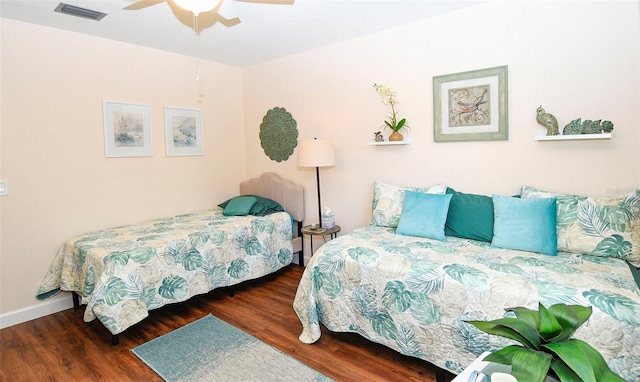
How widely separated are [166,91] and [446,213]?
10.3 ft

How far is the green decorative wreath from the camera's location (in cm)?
429

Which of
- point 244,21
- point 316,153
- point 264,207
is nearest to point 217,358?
point 264,207

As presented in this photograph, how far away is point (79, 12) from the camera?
284cm

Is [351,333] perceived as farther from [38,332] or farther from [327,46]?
[327,46]

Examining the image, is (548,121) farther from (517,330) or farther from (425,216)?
(517,330)

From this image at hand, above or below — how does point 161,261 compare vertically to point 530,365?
below

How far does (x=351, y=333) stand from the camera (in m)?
2.74

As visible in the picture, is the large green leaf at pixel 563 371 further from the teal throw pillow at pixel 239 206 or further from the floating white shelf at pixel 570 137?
the teal throw pillow at pixel 239 206

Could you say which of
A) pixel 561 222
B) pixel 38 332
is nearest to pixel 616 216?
pixel 561 222

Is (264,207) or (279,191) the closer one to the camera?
(264,207)

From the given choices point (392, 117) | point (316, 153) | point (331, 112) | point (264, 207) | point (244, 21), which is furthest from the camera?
point (264, 207)

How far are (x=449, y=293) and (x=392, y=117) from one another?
187cm

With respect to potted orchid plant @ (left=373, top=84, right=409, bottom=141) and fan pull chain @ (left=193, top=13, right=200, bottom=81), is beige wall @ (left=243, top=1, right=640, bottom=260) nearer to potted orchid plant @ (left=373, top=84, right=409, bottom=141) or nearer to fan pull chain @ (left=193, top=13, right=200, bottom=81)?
potted orchid plant @ (left=373, top=84, right=409, bottom=141)

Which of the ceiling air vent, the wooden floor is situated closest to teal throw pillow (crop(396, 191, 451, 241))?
the wooden floor
